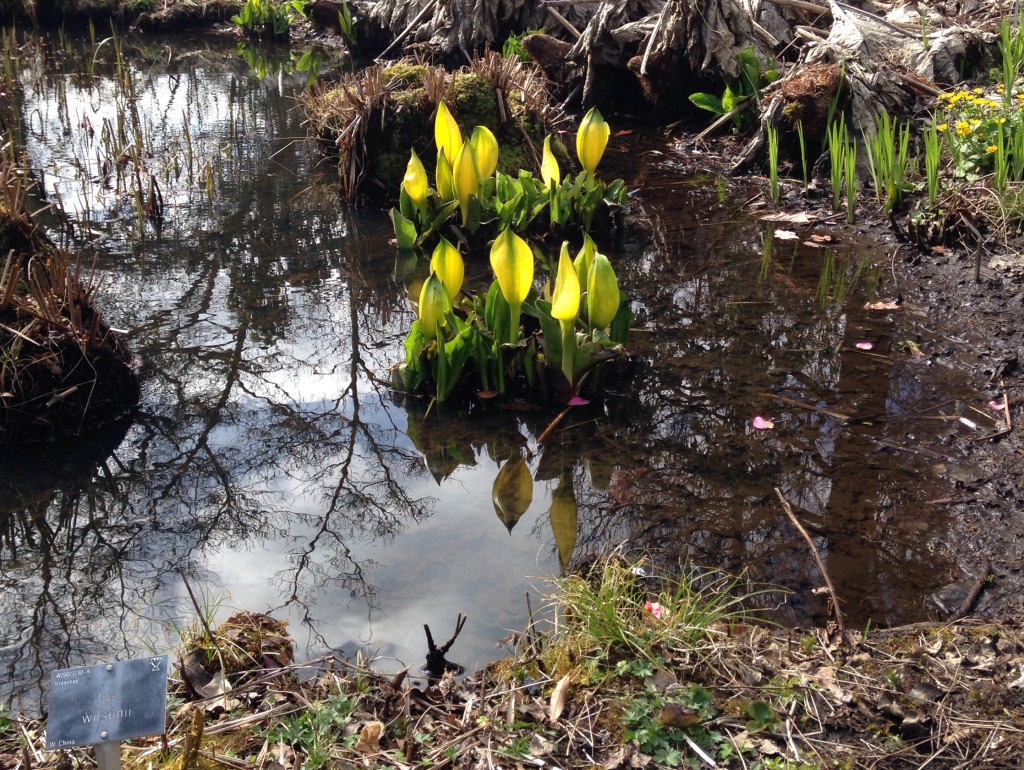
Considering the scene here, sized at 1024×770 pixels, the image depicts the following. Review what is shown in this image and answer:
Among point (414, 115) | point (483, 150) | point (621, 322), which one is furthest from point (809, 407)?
point (414, 115)

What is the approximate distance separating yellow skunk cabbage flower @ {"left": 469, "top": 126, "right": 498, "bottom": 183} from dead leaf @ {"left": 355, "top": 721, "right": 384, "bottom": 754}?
3.83 m

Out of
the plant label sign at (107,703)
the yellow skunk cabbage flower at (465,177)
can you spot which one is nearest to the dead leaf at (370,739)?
Answer: the plant label sign at (107,703)

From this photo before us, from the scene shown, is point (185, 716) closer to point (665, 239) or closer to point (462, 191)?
point (462, 191)

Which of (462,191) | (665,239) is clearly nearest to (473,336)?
(462,191)

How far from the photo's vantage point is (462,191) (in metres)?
5.57

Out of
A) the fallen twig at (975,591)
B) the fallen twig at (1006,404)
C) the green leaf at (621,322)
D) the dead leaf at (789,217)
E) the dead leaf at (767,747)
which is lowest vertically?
the fallen twig at (975,591)

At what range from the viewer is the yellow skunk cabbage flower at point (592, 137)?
549cm

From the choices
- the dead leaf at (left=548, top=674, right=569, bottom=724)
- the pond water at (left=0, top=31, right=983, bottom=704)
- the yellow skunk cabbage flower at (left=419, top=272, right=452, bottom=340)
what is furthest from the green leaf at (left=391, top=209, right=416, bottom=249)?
the dead leaf at (left=548, top=674, right=569, bottom=724)

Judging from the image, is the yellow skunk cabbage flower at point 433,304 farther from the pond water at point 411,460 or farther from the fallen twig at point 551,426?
the fallen twig at point 551,426

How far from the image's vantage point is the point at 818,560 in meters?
2.74

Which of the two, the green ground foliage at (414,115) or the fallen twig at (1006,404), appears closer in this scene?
the fallen twig at (1006,404)

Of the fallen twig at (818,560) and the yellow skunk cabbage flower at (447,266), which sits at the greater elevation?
the yellow skunk cabbage flower at (447,266)

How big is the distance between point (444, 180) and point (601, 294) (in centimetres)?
207

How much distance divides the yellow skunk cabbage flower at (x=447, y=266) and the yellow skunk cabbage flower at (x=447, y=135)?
5.03ft
